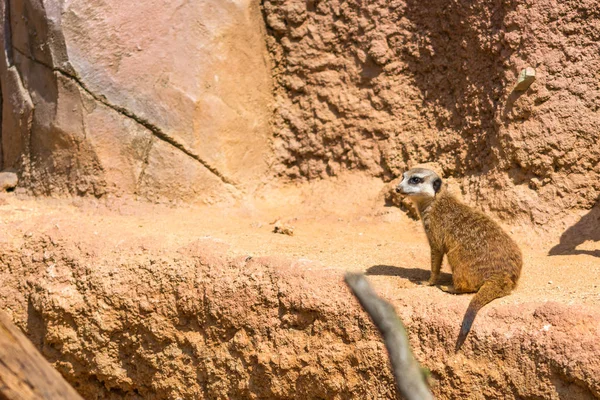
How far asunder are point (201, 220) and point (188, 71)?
3.48 ft

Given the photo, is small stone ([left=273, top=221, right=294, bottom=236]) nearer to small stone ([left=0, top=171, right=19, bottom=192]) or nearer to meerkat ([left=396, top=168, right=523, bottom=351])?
meerkat ([left=396, top=168, right=523, bottom=351])

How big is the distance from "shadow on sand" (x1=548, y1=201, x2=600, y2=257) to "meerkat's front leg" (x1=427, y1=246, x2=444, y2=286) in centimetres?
95

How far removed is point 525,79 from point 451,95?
A: 0.66 meters

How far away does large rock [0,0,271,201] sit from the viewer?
18.1ft

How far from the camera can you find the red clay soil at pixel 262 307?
3604 mm

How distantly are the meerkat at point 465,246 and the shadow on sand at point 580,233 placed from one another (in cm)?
87

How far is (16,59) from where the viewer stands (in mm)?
5895

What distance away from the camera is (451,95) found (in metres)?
5.63

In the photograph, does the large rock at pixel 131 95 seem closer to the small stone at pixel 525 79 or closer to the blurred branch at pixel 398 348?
the small stone at pixel 525 79

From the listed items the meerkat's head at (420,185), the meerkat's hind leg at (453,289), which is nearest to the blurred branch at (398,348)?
the meerkat's hind leg at (453,289)

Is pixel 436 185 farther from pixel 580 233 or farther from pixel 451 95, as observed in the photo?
pixel 451 95

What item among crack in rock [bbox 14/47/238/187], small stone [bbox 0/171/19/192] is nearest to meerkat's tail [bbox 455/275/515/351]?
crack in rock [bbox 14/47/238/187]

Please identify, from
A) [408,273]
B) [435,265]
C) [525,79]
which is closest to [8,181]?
[408,273]

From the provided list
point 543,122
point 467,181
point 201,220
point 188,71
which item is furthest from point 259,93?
point 543,122
